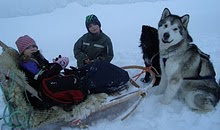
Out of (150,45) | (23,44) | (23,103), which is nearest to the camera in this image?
(23,103)

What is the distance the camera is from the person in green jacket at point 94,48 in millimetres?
3578

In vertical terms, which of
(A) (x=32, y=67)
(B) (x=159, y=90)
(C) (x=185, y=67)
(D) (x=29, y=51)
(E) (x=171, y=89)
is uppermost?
(D) (x=29, y=51)

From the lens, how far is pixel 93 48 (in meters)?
3.68

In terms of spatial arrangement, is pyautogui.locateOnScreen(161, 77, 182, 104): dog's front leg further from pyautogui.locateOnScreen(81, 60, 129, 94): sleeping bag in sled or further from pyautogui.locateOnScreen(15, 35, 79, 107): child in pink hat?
pyautogui.locateOnScreen(15, 35, 79, 107): child in pink hat

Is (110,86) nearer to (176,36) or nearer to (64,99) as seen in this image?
(64,99)

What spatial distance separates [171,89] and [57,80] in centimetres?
135

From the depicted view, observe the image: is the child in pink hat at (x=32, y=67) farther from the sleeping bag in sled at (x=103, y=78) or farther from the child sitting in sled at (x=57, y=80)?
the sleeping bag in sled at (x=103, y=78)

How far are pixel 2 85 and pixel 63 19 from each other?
5304 millimetres

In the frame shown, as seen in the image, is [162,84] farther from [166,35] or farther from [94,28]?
[94,28]

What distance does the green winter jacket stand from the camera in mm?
3615

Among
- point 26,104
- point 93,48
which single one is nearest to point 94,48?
point 93,48

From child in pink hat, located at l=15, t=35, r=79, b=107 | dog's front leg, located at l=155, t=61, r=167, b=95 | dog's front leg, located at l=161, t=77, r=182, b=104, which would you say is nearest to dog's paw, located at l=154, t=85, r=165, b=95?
dog's front leg, located at l=155, t=61, r=167, b=95

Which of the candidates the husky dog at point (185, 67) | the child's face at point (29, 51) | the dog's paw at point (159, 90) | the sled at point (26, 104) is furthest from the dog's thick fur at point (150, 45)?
the child's face at point (29, 51)

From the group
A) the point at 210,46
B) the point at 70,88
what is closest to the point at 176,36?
the point at 70,88
